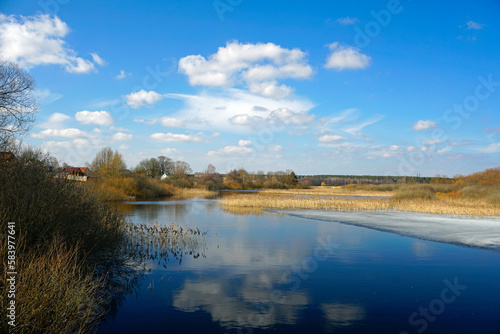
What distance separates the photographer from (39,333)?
455 cm

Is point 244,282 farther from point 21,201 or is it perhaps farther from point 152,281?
point 21,201

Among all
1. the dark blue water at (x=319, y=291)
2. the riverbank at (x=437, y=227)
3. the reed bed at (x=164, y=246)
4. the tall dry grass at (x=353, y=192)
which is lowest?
the dark blue water at (x=319, y=291)

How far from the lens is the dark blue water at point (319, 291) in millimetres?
6176

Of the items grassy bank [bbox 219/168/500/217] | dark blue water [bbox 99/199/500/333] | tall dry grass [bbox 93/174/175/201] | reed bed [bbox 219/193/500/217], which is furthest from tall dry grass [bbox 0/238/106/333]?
tall dry grass [bbox 93/174/175/201]

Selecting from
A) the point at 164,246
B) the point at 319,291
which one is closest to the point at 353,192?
the point at 164,246

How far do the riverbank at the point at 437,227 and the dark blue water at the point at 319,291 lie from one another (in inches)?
49.9

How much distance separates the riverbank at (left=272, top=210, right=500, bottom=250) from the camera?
13898 mm

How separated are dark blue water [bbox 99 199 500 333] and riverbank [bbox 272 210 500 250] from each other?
127 centimetres

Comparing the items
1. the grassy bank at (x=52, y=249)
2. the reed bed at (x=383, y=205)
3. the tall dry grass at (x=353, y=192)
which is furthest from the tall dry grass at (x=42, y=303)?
the tall dry grass at (x=353, y=192)

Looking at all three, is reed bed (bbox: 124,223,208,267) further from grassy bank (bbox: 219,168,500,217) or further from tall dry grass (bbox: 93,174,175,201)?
tall dry grass (bbox: 93,174,175,201)

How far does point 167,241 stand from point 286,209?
51.6 feet

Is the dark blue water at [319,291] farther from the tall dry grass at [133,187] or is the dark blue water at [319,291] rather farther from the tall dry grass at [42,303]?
the tall dry grass at [133,187]

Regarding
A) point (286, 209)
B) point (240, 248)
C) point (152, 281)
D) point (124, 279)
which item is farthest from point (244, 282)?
point (286, 209)

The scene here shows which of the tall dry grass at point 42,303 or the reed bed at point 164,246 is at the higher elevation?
the tall dry grass at point 42,303
